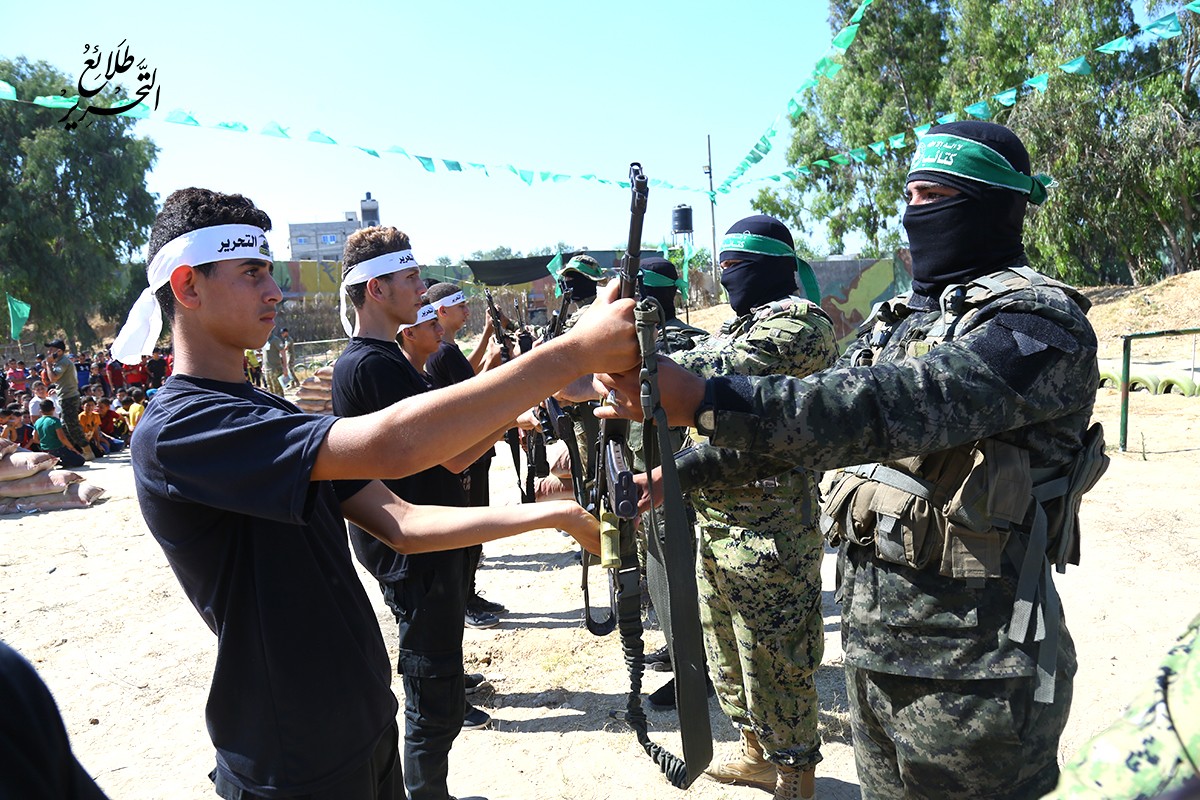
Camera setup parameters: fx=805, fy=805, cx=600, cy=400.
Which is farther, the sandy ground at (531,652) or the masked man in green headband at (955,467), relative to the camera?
the sandy ground at (531,652)

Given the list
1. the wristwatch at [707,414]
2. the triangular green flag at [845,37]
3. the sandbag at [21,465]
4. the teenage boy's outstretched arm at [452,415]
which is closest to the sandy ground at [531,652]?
the sandbag at [21,465]

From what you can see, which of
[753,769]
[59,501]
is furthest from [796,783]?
[59,501]

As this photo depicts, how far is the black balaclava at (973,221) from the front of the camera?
215 centimetres

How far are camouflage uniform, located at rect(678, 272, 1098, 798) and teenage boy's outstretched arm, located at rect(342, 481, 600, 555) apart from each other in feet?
1.81

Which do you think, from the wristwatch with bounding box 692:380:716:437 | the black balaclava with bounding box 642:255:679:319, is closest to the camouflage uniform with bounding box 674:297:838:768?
the wristwatch with bounding box 692:380:716:437

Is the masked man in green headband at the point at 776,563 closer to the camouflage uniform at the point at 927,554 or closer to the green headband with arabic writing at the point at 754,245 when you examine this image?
the green headband with arabic writing at the point at 754,245

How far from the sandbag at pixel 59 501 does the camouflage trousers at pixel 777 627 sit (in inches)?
401

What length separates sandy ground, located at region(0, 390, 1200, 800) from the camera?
3.95 metres

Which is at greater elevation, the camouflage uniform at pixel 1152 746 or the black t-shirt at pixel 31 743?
the camouflage uniform at pixel 1152 746

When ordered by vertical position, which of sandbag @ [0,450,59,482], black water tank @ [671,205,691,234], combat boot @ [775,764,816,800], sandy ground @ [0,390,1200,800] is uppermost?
black water tank @ [671,205,691,234]

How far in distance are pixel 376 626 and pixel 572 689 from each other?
2.92 m

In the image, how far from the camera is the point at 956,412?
5.77 ft

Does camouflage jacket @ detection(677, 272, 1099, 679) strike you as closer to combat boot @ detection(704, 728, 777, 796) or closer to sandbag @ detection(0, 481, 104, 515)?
combat boot @ detection(704, 728, 777, 796)

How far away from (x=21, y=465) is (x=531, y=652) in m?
8.64
